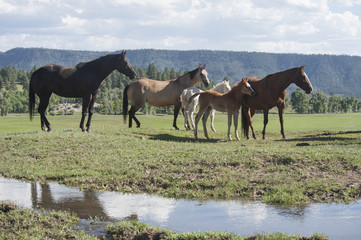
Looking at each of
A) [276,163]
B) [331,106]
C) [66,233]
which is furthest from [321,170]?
[331,106]

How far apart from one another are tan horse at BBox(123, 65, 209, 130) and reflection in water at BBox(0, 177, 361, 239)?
11962mm

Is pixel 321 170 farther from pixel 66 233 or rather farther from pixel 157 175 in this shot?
pixel 66 233

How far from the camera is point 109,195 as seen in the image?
11.0 meters

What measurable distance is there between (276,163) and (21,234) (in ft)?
23.7

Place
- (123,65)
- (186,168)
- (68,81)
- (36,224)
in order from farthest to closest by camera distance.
A: (123,65) < (68,81) < (186,168) < (36,224)

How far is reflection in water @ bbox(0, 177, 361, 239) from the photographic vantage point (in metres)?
8.32

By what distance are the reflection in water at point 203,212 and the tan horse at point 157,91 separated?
1196 centimetres

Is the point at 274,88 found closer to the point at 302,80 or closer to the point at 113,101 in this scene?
the point at 302,80

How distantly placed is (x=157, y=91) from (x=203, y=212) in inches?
561

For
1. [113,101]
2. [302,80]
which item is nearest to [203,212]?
[302,80]

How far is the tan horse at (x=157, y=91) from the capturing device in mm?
23109

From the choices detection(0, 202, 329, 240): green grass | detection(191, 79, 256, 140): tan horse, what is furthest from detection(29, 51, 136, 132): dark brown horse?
detection(0, 202, 329, 240): green grass

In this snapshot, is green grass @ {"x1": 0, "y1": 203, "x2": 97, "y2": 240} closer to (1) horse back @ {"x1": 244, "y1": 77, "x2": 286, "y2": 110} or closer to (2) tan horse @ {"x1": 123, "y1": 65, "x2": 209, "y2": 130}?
(1) horse back @ {"x1": 244, "y1": 77, "x2": 286, "y2": 110}

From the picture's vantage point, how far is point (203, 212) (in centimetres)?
948
